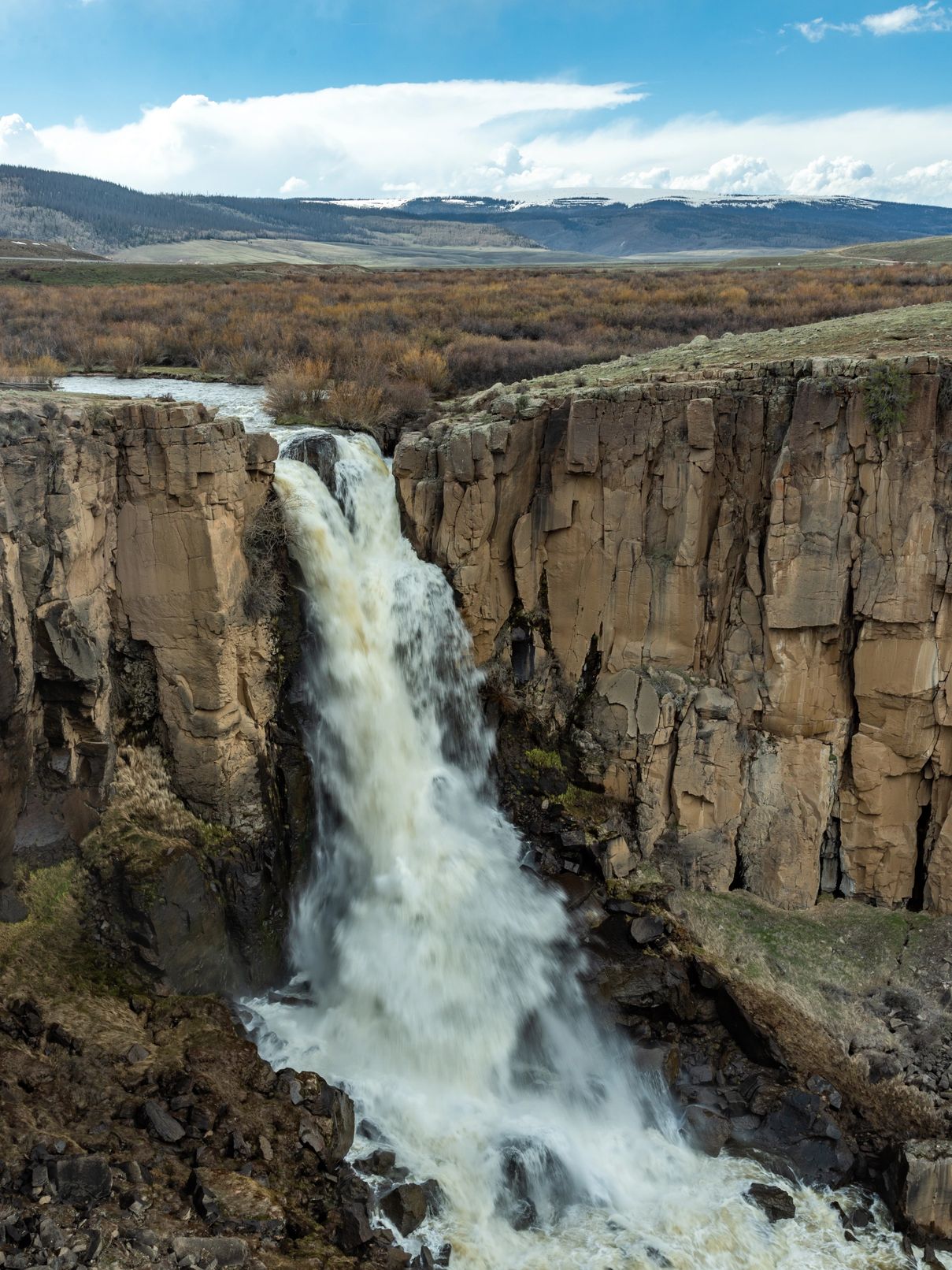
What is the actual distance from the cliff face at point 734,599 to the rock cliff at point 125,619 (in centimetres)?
377

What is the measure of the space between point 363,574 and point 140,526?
3.68 metres

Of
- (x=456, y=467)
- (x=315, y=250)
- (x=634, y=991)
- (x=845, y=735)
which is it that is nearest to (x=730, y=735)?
(x=845, y=735)

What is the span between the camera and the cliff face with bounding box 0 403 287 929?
38.0 feet

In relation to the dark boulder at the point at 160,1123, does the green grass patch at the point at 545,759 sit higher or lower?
higher

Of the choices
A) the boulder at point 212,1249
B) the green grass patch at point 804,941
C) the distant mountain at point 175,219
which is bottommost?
the green grass patch at point 804,941

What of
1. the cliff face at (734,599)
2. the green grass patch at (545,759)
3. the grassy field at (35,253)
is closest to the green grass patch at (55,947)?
the green grass patch at (545,759)

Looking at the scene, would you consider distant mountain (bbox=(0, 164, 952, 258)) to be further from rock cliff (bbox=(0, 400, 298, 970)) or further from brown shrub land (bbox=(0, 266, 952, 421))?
rock cliff (bbox=(0, 400, 298, 970))

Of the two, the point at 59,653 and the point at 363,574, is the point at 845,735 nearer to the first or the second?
the point at 363,574

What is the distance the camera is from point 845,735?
14297 millimetres

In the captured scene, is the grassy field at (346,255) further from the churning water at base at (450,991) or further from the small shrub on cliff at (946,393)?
the small shrub on cliff at (946,393)

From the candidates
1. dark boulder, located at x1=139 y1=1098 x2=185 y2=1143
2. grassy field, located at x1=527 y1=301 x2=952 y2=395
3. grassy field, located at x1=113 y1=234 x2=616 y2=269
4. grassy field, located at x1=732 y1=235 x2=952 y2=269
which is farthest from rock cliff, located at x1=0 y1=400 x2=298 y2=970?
grassy field, located at x1=113 y1=234 x2=616 y2=269

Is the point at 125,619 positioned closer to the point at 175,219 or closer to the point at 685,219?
the point at 175,219

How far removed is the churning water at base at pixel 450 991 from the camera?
417 inches

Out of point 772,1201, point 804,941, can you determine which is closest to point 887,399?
point 804,941
